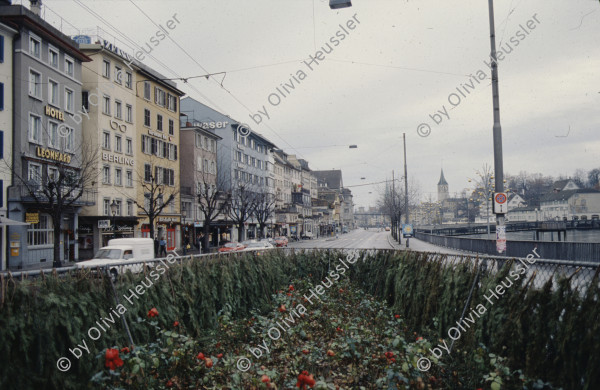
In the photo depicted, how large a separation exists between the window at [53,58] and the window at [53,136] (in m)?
4.38

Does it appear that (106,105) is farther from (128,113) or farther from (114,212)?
(114,212)

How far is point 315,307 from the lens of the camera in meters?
9.69

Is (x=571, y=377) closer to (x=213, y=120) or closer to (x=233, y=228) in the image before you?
(x=233, y=228)

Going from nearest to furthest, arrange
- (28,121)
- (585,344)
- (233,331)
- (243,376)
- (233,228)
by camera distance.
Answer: (585,344) → (243,376) → (233,331) → (28,121) → (233,228)

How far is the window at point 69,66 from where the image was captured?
33.2 meters

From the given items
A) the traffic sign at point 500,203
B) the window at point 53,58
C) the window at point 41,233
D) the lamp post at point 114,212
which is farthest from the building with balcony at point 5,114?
Answer: the traffic sign at point 500,203

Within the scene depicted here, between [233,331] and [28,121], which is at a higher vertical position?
[28,121]

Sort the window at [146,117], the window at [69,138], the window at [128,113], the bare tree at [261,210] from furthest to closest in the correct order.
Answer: the bare tree at [261,210]
the window at [146,117]
the window at [128,113]
the window at [69,138]

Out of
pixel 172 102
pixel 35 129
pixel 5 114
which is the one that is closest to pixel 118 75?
pixel 172 102

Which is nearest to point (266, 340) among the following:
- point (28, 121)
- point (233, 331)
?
point (233, 331)

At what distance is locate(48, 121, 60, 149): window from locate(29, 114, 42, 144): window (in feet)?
2.34

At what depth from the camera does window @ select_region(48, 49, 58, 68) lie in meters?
31.3

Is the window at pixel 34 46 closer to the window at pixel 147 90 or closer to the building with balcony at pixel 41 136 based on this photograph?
the building with balcony at pixel 41 136

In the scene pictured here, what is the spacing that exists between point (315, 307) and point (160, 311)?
12.4 feet
